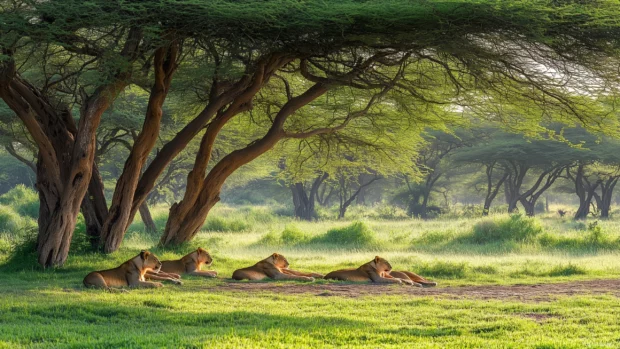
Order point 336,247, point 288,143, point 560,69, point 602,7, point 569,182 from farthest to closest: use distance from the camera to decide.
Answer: point 569,182 < point 336,247 < point 288,143 < point 560,69 < point 602,7

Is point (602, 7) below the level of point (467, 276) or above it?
above

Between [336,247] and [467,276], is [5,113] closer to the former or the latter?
[336,247]

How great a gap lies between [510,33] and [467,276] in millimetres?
4201

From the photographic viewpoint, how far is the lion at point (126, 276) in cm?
1031

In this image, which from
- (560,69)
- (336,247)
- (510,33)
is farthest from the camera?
(336,247)

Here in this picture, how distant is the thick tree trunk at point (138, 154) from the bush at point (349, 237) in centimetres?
994

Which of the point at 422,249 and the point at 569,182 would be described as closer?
the point at 422,249

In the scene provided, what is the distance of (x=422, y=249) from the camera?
71.0 feet

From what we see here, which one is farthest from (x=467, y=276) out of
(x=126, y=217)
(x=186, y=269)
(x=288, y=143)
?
(x=288, y=143)

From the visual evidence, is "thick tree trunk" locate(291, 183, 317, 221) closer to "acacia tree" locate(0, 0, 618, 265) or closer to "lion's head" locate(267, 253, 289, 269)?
"acacia tree" locate(0, 0, 618, 265)

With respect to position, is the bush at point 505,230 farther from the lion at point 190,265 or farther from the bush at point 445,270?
the lion at point 190,265

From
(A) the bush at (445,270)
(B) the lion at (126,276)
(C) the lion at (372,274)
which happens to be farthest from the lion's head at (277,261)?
(A) the bush at (445,270)

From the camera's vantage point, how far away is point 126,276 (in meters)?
10.5

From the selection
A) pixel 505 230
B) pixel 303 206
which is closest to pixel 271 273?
pixel 505 230
